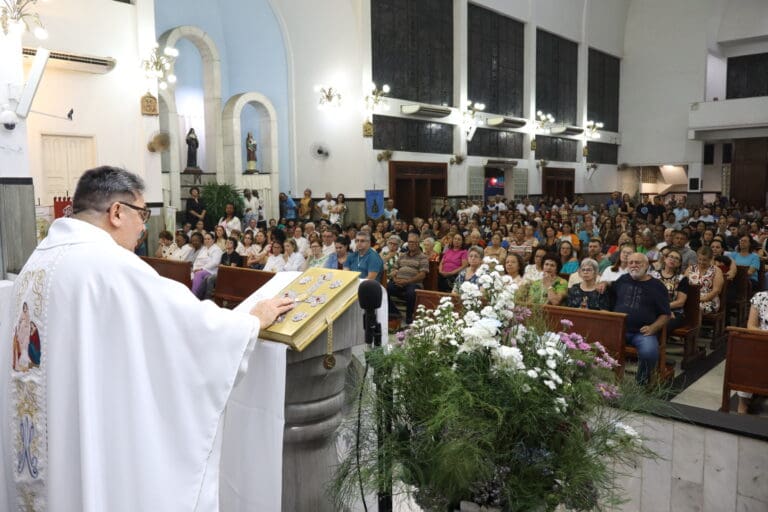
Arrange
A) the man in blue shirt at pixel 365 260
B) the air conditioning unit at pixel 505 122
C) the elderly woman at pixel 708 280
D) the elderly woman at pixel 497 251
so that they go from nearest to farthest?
the elderly woman at pixel 708 280 → the elderly woman at pixel 497 251 → the man in blue shirt at pixel 365 260 → the air conditioning unit at pixel 505 122

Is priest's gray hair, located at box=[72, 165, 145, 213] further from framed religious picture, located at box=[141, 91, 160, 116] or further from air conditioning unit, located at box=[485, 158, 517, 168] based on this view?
air conditioning unit, located at box=[485, 158, 517, 168]

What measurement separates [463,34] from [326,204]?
23.8 ft

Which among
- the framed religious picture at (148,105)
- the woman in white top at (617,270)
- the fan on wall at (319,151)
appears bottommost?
the woman in white top at (617,270)

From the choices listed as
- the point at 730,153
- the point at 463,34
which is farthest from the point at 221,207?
the point at 730,153

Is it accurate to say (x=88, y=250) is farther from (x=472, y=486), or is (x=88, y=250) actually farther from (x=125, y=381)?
(x=472, y=486)

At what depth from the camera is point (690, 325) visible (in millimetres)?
5926

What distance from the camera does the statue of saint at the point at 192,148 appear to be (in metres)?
15.7

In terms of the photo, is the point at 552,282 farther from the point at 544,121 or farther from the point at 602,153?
the point at 602,153

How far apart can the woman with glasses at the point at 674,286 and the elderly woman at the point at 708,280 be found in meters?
0.57

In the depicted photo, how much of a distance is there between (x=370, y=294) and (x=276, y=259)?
6.74 metres

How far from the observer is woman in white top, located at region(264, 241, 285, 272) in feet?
27.2

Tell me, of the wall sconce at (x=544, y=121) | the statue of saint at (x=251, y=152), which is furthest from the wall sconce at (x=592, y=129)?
the statue of saint at (x=251, y=152)

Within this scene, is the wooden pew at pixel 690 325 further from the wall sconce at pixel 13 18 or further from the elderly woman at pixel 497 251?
the wall sconce at pixel 13 18

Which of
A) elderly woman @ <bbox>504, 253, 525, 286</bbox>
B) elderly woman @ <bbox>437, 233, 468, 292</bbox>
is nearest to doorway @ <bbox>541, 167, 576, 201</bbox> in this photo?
elderly woman @ <bbox>437, 233, 468, 292</bbox>
